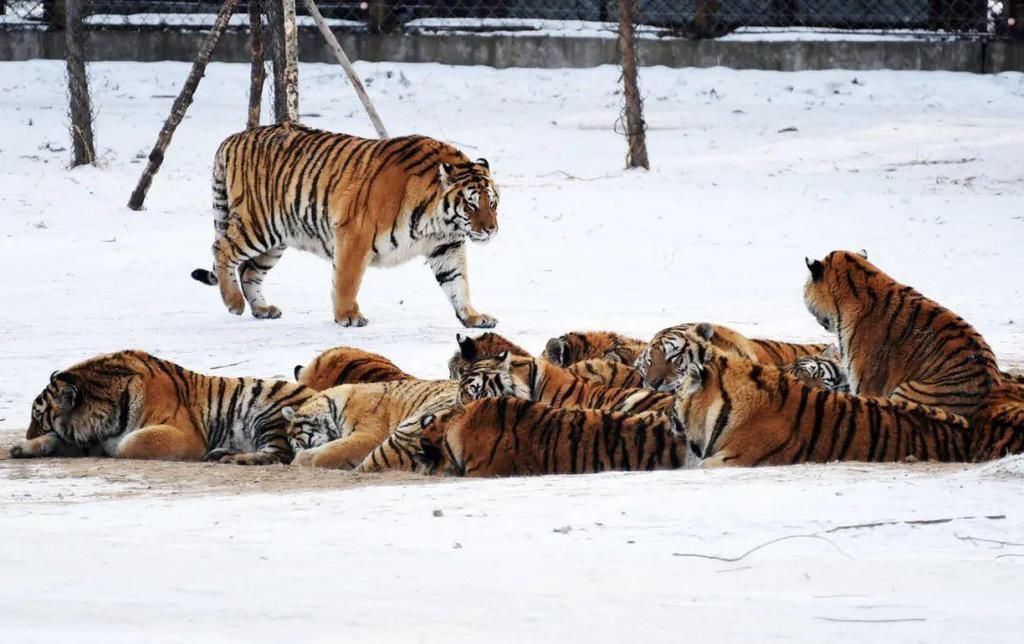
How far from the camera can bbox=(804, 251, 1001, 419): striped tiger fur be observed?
21.9ft

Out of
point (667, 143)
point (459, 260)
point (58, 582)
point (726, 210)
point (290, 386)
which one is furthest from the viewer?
point (667, 143)

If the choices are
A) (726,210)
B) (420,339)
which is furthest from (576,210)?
(420,339)

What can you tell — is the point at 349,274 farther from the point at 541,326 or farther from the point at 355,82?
the point at 355,82

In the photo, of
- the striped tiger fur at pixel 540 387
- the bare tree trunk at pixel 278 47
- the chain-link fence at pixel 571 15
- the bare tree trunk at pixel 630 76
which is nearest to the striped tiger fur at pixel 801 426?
the striped tiger fur at pixel 540 387

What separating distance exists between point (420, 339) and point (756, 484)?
4805 millimetres

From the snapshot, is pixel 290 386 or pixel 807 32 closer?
pixel 290 386

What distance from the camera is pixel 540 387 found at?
7.09 meters

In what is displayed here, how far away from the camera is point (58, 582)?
4137 mm

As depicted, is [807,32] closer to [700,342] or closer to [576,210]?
[576,210]

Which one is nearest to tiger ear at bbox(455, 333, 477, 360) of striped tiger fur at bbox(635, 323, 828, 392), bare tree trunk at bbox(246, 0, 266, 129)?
striped tiger fur at bbox(635, 323, 828, 392)

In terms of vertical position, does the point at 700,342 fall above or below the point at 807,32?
below

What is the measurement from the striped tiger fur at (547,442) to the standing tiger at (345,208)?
13.6 ft

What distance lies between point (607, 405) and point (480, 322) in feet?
11.2

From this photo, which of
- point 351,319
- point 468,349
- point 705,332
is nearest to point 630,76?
point 351,319
